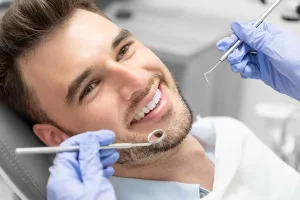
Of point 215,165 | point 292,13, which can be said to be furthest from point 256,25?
point 292,13

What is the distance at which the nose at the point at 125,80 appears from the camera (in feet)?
4.26

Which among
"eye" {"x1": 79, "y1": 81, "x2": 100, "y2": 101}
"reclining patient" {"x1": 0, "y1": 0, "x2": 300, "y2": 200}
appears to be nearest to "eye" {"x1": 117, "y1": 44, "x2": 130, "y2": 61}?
"reclining patient" {"x1": 0, "y1": 0, "x2": 300, "y2": 200}

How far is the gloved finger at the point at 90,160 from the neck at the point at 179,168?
1.03ft

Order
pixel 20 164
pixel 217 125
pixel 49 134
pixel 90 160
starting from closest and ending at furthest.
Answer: pixel 90 160, pixel 20 164, pixel 49 134, pixel 217 125

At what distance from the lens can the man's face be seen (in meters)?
1.31

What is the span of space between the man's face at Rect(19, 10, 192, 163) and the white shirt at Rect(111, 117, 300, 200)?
113 millimetres

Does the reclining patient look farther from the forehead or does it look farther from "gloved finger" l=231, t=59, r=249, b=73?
"gloved finger" l=231, t=59, r=249, b=73

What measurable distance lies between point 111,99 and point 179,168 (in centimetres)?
31

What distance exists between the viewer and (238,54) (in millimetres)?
1389

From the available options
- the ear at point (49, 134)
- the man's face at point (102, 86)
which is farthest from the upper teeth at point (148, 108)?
the ear at point (49, 134)

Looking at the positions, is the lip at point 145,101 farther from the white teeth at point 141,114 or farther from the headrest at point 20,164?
the headrest at point 20,164

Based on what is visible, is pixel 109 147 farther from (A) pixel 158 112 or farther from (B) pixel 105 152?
(A) pixel 158 112

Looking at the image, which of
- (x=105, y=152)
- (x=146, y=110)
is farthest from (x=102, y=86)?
(x=105, y=152)

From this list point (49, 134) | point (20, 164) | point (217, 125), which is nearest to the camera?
point (20, 164)
